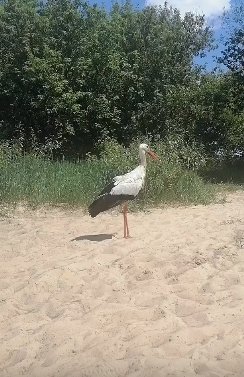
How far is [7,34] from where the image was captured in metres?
19.5

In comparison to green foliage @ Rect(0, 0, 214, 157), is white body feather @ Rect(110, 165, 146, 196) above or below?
below

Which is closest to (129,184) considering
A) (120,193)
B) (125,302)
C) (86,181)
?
(120,193)

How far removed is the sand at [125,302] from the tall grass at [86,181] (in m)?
2.18

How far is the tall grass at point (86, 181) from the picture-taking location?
9.69m

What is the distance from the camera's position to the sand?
3717 millimetres

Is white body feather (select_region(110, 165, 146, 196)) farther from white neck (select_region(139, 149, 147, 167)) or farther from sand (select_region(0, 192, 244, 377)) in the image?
sand (select_region(0, 192, 244, 377))

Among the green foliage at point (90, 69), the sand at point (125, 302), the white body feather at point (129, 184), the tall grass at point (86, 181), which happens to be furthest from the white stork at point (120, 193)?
the green foliage at point (90, 69)

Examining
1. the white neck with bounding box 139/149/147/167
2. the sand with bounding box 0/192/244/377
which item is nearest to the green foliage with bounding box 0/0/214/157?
the white neck with bounding box 139/149/147/167

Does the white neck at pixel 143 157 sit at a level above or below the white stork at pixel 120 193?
above

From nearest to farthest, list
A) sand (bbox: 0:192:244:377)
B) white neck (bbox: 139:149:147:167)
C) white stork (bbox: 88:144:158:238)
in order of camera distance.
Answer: sand (bbox: 0:192:244:377), white stork (bbox: 88:144:158:238), white neck (bbox: 139:149:147:167)

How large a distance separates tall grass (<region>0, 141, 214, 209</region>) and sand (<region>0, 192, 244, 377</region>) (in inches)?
85.9

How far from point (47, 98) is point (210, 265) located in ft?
48.2

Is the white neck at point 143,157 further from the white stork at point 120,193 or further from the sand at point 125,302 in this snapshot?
the sand at point 125,302

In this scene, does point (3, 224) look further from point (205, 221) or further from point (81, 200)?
point (205, 221)
